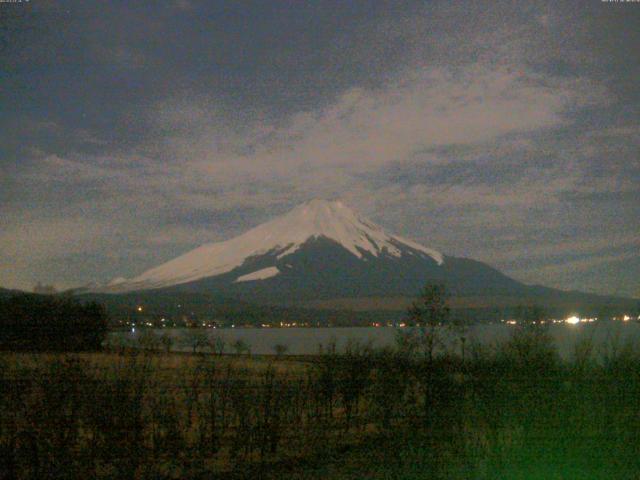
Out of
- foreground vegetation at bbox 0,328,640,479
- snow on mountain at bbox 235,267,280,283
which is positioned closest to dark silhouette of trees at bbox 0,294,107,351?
foreground vegetation at bbox 0,328,640,479

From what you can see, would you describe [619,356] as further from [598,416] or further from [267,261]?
[267,261]

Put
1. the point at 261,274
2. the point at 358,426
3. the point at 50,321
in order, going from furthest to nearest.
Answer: the point at 261,274 → the point at 50,321 → the point at 358,426

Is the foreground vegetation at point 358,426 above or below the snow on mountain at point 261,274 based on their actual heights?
below

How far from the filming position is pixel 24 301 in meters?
26.4

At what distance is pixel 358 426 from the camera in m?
10.6

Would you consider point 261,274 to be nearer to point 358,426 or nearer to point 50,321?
point 50,321

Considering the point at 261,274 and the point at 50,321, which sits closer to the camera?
the point at 50,321

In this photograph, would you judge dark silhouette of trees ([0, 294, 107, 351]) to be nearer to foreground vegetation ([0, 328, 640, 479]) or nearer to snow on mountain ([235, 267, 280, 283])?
foreground vegetation ([0, 328, 640, 479])

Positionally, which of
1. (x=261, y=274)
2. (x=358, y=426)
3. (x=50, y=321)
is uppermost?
(x=261, y=274)

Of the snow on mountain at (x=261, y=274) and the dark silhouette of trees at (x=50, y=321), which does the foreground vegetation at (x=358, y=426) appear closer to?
the dark silhouette of trees at (x=50, y=321)

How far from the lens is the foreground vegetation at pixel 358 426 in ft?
22.2

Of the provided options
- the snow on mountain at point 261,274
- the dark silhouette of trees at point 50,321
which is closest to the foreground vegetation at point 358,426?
the dark silhouette of trees at point 50,321

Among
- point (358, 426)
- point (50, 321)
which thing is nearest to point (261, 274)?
point (50, 321)

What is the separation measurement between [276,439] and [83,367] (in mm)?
2643
